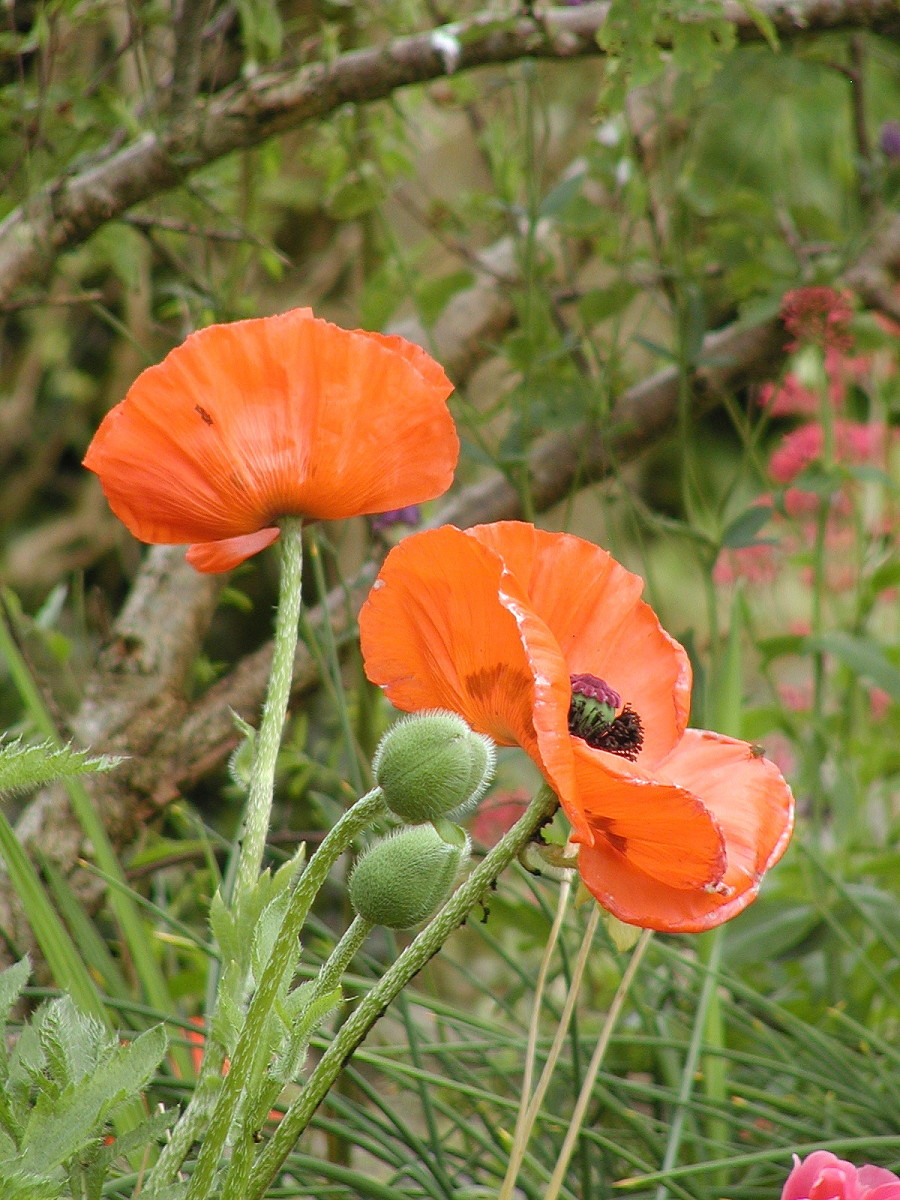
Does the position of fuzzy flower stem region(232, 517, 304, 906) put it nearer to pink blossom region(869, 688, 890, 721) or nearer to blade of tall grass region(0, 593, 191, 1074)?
blade of tall grass region(0, 593, 191, 1074)

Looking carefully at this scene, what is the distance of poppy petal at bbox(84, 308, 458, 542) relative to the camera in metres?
0.37

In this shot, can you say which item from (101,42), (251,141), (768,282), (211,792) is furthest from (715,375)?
(101,42)

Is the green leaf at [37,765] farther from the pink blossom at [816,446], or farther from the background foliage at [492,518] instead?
the pink blossom at [816,446]

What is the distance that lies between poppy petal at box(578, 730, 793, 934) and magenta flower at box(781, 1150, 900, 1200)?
12 cm

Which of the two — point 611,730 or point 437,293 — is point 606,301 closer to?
point 437,293

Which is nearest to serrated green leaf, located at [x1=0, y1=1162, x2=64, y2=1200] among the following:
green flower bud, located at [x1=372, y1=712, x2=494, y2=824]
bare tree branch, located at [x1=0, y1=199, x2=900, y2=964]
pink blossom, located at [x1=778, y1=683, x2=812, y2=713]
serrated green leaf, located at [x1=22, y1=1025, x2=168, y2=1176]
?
serrated green leaf, located at [x1=22, y1=1025, x2=168, y2=1176]

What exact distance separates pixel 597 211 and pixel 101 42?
1020mm

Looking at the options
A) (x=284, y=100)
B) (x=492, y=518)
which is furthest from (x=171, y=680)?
(x=284, y=100)

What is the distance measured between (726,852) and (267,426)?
0.61 ft

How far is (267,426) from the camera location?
382mm

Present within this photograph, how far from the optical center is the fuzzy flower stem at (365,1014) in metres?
0.32

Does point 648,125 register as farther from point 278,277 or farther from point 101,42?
point 101,42

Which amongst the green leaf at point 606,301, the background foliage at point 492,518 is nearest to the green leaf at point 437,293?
the background foliage at point 492,518

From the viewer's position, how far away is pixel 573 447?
3.57 feet
